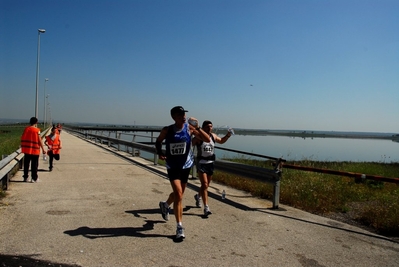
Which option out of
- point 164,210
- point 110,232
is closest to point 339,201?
point 164,210

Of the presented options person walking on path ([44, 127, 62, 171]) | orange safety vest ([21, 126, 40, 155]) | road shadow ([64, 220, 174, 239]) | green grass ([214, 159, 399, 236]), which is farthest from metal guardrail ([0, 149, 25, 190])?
green grass ([214, 159, 399, 236])

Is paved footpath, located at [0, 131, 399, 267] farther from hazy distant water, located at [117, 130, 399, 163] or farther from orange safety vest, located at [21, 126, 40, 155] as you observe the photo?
hazy distant water, located at [117, 130, 399, 163]

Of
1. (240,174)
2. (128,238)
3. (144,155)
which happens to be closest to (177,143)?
(128,238)

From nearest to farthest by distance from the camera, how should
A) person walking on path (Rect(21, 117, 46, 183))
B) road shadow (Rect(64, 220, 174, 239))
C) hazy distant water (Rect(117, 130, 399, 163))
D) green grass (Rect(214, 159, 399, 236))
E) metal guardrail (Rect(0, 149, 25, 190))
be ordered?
road shadow (Rect(64, 220, 174, 239)) < green grass (Rect(214, 159, 399, 236)) < metal guardrail (Rect(0, 149, 25, 190)) < person walking on path (Rect(21, 117, 46, 183)) < hazy distant water (Rect(117, 130, 399, 163))

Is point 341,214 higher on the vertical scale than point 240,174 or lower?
lower

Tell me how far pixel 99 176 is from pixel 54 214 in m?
4.60

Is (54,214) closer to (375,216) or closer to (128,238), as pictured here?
(128,238)

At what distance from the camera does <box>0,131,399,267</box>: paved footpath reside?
14.1ft

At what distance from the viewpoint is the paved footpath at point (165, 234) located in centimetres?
429

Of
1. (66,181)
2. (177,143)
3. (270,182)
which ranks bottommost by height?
(66,181)

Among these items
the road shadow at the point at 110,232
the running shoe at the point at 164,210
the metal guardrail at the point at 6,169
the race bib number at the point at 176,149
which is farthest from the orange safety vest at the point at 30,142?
the race bib number at the point at 176,149

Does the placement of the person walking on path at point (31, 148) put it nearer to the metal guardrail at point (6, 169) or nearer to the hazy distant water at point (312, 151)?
the metal guardrail at point (6, 169)

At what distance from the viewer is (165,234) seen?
5172 mm

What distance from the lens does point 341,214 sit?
687 cm
